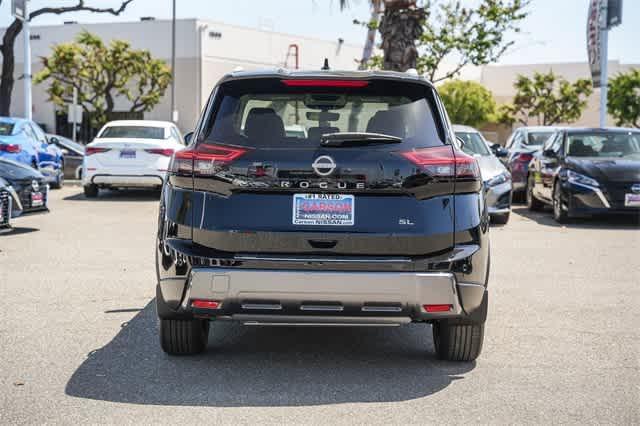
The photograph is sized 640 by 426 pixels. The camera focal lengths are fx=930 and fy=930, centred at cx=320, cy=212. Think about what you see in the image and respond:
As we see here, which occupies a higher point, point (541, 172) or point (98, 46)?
point (98, 46)

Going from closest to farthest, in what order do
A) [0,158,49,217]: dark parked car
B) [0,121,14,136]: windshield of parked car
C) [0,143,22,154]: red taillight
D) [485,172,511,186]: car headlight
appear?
[0,158,49,217]: dark parked car, [485,172,511,186]: car headlight, [0,143,22,154]: red taillight, [0,121,14,136]: windshield of parked car

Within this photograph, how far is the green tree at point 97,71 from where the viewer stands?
2037 inches

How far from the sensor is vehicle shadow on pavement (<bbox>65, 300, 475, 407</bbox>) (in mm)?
5078

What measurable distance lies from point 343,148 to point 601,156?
1190 cm

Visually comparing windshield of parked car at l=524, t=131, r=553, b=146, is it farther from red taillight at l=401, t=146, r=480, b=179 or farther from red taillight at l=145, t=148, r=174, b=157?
red taillight at l=401, t=146, r=480, b=179

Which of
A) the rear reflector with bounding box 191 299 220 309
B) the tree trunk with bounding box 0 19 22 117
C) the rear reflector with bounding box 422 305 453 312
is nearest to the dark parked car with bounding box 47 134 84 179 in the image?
the tree trunk with bounding box 0 19 22 117

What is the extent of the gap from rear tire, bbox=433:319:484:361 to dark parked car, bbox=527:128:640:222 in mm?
9984

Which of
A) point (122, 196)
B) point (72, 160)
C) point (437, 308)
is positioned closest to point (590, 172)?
point (122, 196)

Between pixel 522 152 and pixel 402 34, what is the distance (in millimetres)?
5924

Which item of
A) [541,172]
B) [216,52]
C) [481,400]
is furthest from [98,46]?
[481,400]

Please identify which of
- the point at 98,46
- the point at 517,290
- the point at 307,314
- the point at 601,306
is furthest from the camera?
the point at 98,46

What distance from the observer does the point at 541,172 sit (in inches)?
693

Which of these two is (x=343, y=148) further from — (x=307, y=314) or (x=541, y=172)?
(x=541, y=172)

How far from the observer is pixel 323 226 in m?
5.19
